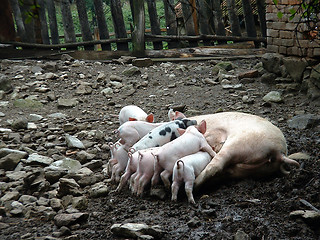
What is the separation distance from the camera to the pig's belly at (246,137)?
353 centimetres

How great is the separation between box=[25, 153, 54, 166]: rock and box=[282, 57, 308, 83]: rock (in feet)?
13.1

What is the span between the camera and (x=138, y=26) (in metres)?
8.81

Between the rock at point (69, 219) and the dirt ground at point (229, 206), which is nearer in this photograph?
the dirt ground at point (229, 206)

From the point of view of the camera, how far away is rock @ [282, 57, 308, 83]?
6.51 m

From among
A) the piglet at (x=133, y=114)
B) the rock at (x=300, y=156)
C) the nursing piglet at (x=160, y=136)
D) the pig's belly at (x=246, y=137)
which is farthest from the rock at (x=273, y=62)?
the nursing piglet at (x=160, y=136)

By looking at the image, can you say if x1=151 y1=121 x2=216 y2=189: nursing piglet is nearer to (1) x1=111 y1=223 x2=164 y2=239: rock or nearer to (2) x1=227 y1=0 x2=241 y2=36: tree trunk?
(1) x1=111 y1=223 x2=164 y2=239: rock

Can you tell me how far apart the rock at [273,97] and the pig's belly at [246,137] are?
2.34 meters

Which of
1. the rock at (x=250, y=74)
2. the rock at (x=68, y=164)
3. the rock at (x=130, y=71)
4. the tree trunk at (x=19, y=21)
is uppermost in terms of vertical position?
the tree trunk at (x=19, y=21)

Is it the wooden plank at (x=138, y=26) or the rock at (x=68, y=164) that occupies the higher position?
the wooden plank at (x=138, y=26)

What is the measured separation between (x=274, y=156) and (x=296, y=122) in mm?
1820


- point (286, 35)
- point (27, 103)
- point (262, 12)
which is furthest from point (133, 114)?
point (262, 12)

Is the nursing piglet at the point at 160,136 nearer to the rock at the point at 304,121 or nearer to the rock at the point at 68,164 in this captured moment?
the rock at the point at 68,164

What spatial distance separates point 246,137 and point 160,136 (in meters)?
0.80

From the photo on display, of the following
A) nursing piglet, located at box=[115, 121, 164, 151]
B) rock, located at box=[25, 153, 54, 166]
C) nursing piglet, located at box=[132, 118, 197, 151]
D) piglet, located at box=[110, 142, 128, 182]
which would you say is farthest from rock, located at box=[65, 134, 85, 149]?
nursing piglet, located at box=[132, 118, 197, 151]
